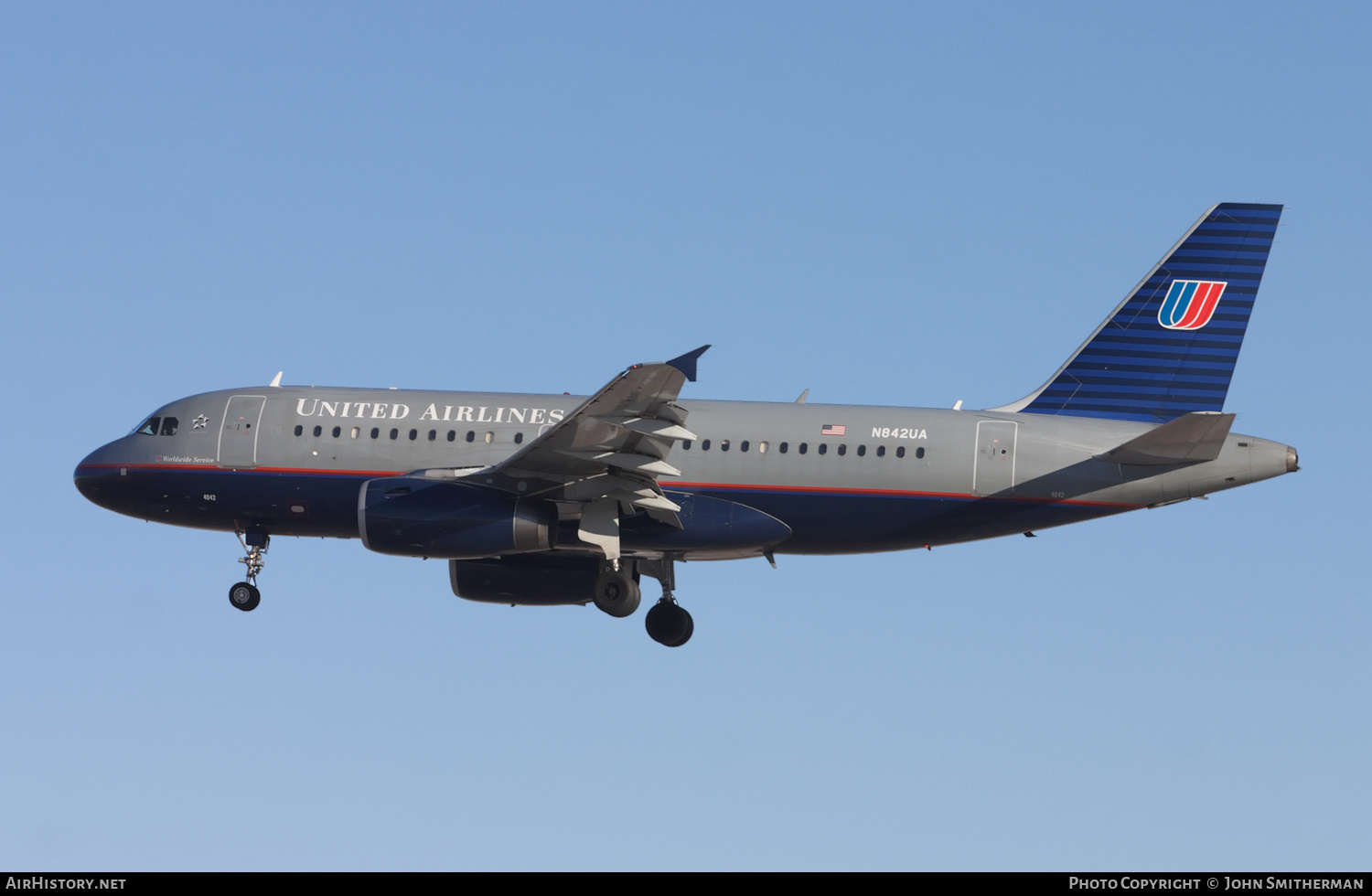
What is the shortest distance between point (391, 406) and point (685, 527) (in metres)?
7.18

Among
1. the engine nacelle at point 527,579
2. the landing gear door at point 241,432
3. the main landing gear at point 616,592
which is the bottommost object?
the main landing gear at point 616,592

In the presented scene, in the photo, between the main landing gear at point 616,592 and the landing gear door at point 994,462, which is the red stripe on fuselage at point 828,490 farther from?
the main landing gear at point 616,592

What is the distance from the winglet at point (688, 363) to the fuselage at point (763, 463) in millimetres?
5571

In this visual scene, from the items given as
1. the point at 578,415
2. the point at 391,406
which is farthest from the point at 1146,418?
the point at 391,406

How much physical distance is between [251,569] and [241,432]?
3166 millimetres

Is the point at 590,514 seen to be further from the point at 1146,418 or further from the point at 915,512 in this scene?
the point at 1146,418

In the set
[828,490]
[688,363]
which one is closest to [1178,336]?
[828,490]

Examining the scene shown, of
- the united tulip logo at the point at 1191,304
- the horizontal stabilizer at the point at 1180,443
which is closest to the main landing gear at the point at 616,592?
the horizontal stabilizer at the point at 1180,443

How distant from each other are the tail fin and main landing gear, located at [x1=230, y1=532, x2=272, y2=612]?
1693 cm

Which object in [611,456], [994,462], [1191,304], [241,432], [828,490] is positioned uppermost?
[1191,304]

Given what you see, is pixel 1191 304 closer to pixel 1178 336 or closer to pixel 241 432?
pixel 1178 336

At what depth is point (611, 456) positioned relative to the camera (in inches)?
1439

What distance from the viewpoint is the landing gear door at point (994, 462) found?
38.3m
